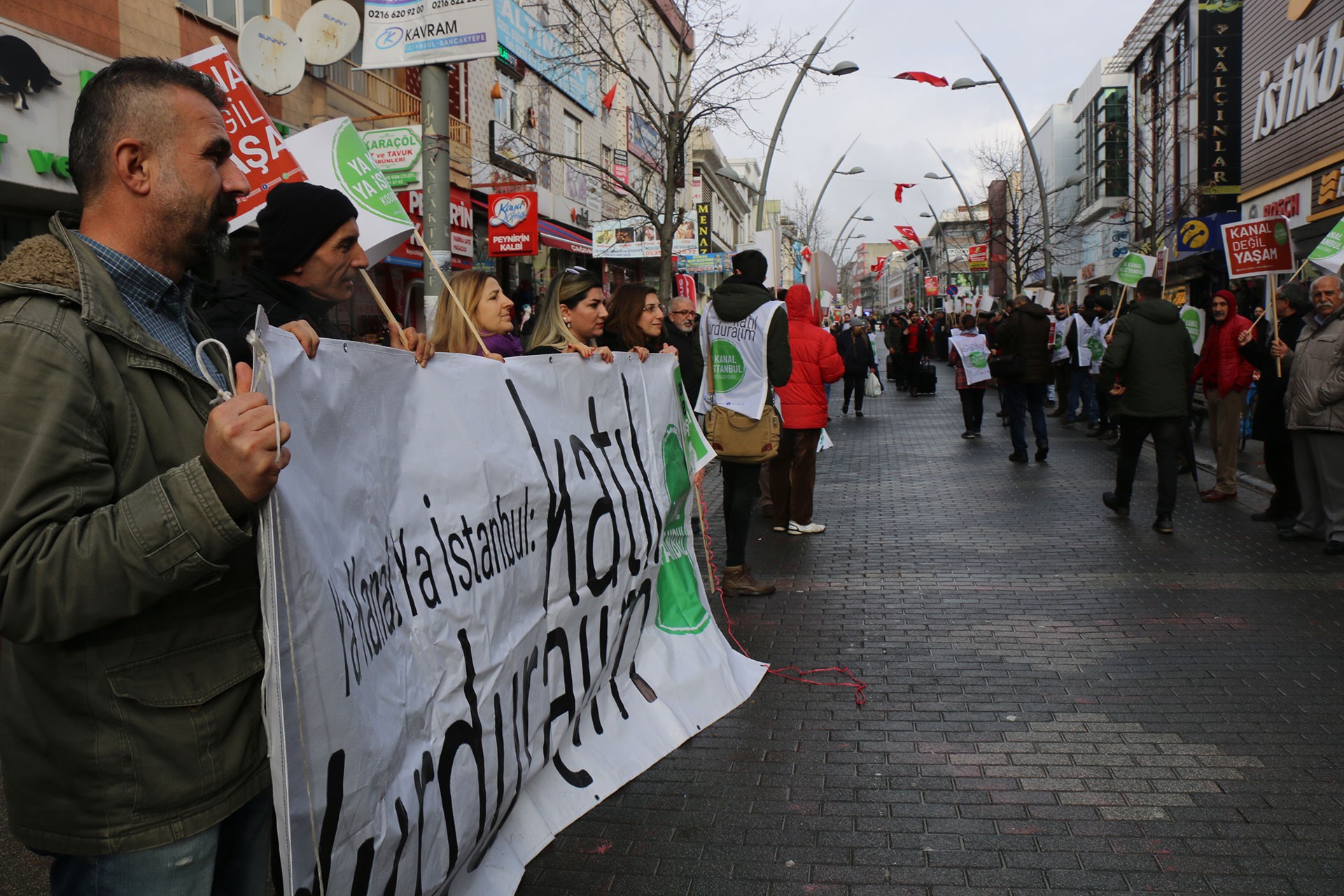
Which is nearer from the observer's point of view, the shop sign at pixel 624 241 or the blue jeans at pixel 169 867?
the blue jeans at pixel 169 867

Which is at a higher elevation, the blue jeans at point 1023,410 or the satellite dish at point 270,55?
the satellite dish at point 270,55

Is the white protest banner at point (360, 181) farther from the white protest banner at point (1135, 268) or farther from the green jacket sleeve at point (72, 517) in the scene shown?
the white protest banner at point (1135, 268)

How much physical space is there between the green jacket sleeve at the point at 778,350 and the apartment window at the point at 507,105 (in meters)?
16.9

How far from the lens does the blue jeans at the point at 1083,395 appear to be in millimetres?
17422

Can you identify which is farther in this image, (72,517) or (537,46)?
(537,46)

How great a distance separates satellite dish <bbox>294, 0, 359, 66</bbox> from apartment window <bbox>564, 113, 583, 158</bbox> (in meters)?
15.1

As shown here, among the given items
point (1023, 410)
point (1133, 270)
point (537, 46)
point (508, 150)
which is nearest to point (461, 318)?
point (1023, 410)

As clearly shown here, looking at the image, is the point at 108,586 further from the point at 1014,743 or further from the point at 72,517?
the point at 1014,743

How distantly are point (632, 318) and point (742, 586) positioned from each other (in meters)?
1.88

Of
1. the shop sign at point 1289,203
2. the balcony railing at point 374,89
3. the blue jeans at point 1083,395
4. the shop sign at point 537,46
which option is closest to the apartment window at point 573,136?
the shop sign at point 537,46

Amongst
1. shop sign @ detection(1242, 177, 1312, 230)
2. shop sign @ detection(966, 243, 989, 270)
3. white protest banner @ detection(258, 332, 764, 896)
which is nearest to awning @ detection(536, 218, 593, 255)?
shop sign @ detection(1242, 177, 1312, 230)

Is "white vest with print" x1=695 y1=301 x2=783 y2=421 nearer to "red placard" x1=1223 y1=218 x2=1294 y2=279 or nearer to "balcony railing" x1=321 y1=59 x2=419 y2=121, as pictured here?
"red placard" x1=1223 y1=218 x2=1294 y2=279

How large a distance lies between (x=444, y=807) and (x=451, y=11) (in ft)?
21.1

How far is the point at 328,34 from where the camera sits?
12859 mm
